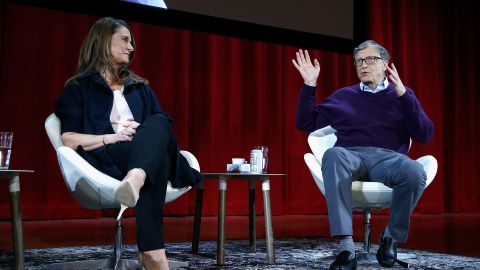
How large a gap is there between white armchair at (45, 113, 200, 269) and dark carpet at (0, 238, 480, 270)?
24 centimetres

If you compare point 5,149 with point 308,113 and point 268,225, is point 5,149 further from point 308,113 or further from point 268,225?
point 308,113

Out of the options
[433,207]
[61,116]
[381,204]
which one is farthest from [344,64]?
[61,116]

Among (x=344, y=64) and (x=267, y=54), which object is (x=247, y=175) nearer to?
(x=267, y=54)

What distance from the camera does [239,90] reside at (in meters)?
5.04

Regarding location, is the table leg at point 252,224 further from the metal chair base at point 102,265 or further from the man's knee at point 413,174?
the man's knee at point 413,174

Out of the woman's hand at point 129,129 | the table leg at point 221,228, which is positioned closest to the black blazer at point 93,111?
the woman's hand at point 129,129

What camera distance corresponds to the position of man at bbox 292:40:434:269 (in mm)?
2098

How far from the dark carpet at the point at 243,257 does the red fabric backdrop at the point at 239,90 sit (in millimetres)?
1733

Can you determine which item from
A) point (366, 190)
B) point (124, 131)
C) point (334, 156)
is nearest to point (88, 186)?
point (124, 131)

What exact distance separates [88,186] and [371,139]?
4.07 ft

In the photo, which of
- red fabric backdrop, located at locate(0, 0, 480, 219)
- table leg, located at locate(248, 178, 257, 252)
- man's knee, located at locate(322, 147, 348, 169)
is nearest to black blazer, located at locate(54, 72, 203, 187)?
man's knee, located at locate(322, 147, 348, 169)

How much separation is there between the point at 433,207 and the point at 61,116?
16.0 ft

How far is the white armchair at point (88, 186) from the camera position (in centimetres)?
184

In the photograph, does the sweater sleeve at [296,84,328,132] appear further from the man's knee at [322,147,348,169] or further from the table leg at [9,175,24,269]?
the table leg at [9,175,24,269]
